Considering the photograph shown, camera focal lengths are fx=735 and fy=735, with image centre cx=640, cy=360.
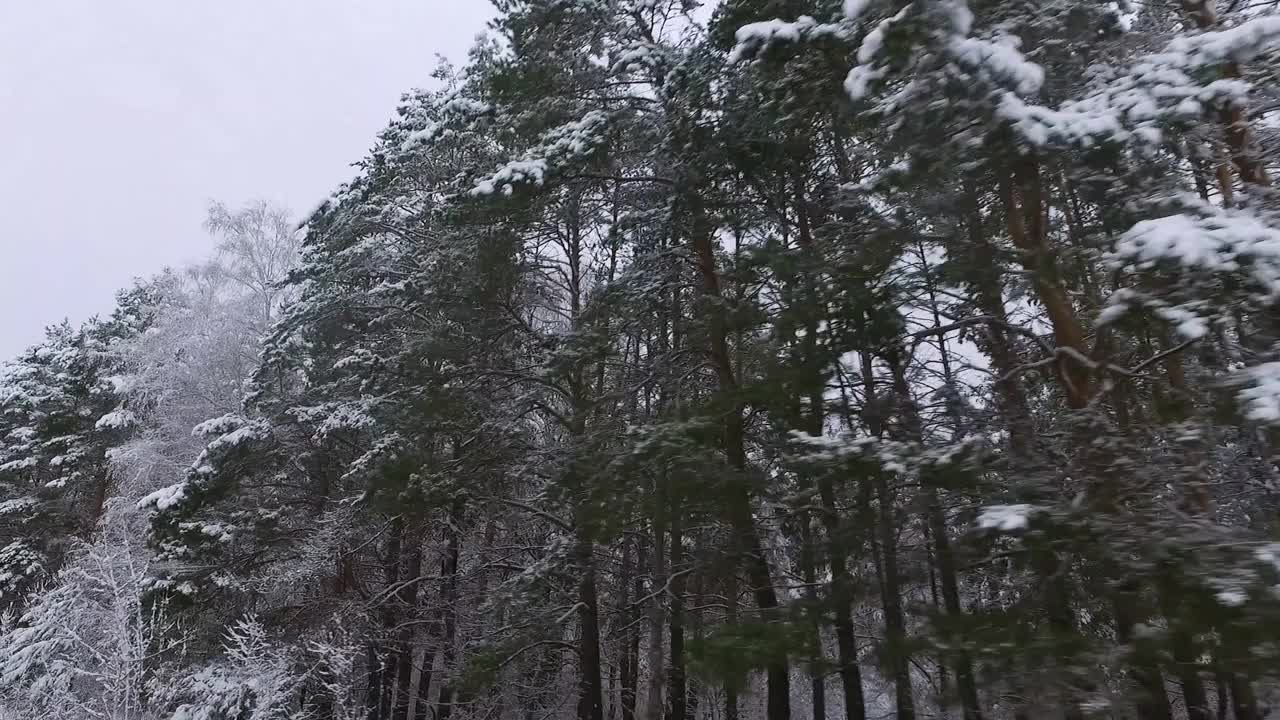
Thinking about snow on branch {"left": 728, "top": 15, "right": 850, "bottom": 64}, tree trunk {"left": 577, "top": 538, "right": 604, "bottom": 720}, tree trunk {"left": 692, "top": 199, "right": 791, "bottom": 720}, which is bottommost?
tree trunk {"left": 577, "top": 538, "right": 604, "bottom": 720}

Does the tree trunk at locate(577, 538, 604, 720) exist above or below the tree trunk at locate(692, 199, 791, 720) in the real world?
below

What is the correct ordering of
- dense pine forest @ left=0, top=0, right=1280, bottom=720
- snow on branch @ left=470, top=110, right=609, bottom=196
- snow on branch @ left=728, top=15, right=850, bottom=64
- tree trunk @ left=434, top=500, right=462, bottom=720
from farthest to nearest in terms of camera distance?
1. tree trunk @ left=434, top=500, right=462, bottom=720
2. snow on branch @ left=470, top=110, right=609, bottom=196
3. snow on branch @ left=728, top=15, right=850, bottom=64
4. dense pine forest @ left=0, top=0, right=1280, bottom=720

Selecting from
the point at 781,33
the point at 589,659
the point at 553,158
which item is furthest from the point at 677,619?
the point at 781,33

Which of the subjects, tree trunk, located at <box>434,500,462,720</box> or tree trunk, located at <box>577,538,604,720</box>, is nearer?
tree trunk, located at <box>577,538,604,720</box>

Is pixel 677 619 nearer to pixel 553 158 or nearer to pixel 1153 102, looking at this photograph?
pixel 553 158

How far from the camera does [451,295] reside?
1014cm

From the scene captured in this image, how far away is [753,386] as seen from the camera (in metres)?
6.85

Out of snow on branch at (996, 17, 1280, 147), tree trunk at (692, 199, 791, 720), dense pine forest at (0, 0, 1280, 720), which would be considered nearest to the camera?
dense pine forest at (0, 0, 1280, 720)

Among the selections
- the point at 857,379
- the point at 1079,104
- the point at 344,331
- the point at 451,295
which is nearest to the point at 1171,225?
the point at 1079,104

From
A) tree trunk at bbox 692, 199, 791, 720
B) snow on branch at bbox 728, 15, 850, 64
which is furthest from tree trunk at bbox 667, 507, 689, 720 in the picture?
snow on branch at bbox 728, 15, 850, 64

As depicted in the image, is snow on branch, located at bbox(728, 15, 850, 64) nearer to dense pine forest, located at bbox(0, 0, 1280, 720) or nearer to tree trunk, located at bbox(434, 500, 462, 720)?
dense pine forest, located at bbox(0, 0, 1280, 720)

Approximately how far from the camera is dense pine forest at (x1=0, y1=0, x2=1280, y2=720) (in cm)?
430

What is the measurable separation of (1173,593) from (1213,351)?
2611 mm

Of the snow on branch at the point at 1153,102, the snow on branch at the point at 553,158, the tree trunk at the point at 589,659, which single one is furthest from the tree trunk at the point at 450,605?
the snow on branch at the point at 1153,102
